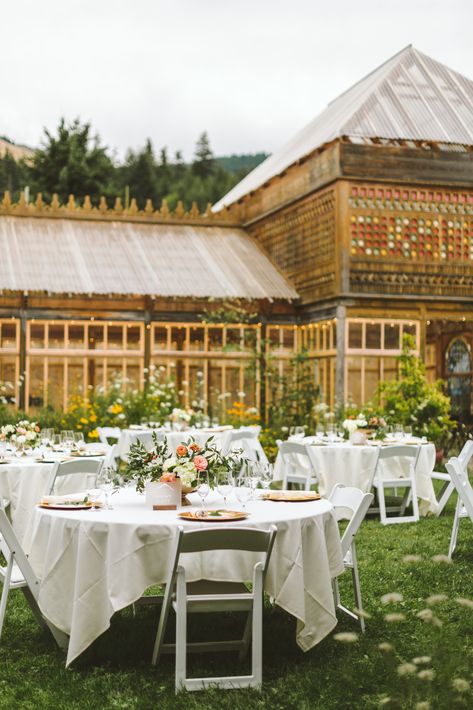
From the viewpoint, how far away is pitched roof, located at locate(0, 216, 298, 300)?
16.3 m

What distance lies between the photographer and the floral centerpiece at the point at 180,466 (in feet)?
16.5

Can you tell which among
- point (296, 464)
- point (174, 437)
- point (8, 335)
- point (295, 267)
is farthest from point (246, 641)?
point (295, 267)

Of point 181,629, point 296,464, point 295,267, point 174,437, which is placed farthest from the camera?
point 295,267

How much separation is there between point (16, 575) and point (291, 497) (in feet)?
5.16

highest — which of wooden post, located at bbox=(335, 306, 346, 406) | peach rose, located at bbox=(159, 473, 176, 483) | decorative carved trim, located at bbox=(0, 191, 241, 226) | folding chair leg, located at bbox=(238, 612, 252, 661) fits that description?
decorative carved trim, located at bbox=(0, 191, 241, 226)

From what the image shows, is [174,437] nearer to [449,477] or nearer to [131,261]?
[449,477]

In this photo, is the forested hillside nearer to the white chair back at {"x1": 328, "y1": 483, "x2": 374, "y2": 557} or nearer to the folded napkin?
the white chair back at {"x1": 328, "y1": 483, "x2": 374, "y2": 557}

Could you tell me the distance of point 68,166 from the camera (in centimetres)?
3147

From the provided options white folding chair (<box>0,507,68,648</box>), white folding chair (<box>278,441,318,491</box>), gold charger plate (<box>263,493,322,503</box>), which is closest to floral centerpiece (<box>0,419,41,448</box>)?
white folding chair (<box>278,441,318,491</box>)

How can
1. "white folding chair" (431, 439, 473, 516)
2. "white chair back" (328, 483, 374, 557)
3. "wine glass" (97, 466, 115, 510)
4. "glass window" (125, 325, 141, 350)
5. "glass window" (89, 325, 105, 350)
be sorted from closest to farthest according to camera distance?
"wine glass" (97, 466, 115, 510)
"white chair back" (328, 483, 374, 557)
"white folding chair" (431, 439, 473, 516)
"glass window" (89, 325, 105, 350)
"glass window" (125, 325, 141, 350)

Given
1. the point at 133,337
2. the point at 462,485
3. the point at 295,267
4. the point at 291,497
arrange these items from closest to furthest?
the point at 291,497 → the point at 462,485 → the point at 133,337 → the point at 295,267

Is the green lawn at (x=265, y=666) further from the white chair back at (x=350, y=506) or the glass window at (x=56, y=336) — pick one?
the glass window at (x=56, y=336)

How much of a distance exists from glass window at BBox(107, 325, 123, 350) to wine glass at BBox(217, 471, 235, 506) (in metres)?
11.9

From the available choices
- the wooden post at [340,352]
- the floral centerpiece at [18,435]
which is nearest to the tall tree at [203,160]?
the wooden post at [340,352]
